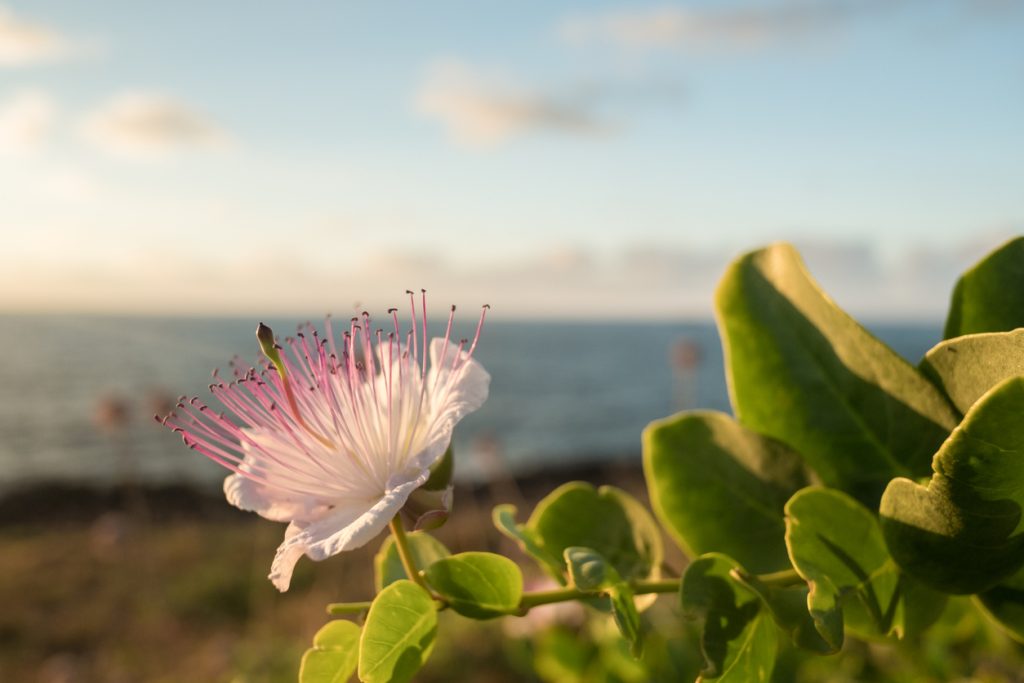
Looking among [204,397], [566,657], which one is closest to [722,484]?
[566,657]

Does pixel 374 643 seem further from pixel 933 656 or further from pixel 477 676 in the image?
pixel 477 676

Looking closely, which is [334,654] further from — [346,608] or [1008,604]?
[1008,604]

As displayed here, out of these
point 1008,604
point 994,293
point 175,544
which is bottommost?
point 175,544

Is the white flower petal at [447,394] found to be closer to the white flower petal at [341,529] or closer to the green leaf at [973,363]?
the white flower petal at [341,529]

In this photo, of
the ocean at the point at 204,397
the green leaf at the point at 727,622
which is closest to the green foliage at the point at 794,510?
the green leaf at the point at 727,622

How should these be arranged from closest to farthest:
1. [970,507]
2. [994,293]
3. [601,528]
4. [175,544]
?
1. [970,507]
2. [994,293]
3. [601,528]
4. [175,544]

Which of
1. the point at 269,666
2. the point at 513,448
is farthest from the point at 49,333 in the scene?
the point at 269,666
